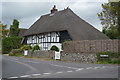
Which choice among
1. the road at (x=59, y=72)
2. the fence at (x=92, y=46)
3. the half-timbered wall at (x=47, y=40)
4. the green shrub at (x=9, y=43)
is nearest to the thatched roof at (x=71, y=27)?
the half-timbered wall at (x=47, y=40)

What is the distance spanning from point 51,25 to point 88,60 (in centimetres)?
1944

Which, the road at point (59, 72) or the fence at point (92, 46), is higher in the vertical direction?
the fence at point (92, 46)

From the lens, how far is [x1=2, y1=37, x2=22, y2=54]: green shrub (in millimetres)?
54844

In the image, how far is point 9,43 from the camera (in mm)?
54938

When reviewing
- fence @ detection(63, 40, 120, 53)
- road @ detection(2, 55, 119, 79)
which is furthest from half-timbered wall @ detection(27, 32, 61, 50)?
road @ detection(2, 55, 119, 79)

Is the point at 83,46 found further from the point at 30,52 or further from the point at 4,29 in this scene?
the point at 4,29

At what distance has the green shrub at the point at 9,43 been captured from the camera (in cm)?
5484

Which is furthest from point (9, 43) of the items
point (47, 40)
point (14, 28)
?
point (47, 40)

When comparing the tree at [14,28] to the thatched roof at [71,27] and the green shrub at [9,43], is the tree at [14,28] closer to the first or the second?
the green shrub at [9,43]

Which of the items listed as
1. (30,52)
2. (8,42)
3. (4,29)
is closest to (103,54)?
(30,52)

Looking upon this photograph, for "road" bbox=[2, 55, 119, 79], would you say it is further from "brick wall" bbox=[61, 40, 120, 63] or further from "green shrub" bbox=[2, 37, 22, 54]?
"green shrub" bbox=[2, 37, 22, 54]

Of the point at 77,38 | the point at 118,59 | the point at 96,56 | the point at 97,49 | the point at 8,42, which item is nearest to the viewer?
the point at 118,59

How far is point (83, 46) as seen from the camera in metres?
27.8

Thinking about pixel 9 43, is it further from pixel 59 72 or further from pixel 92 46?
pixel 59 72
